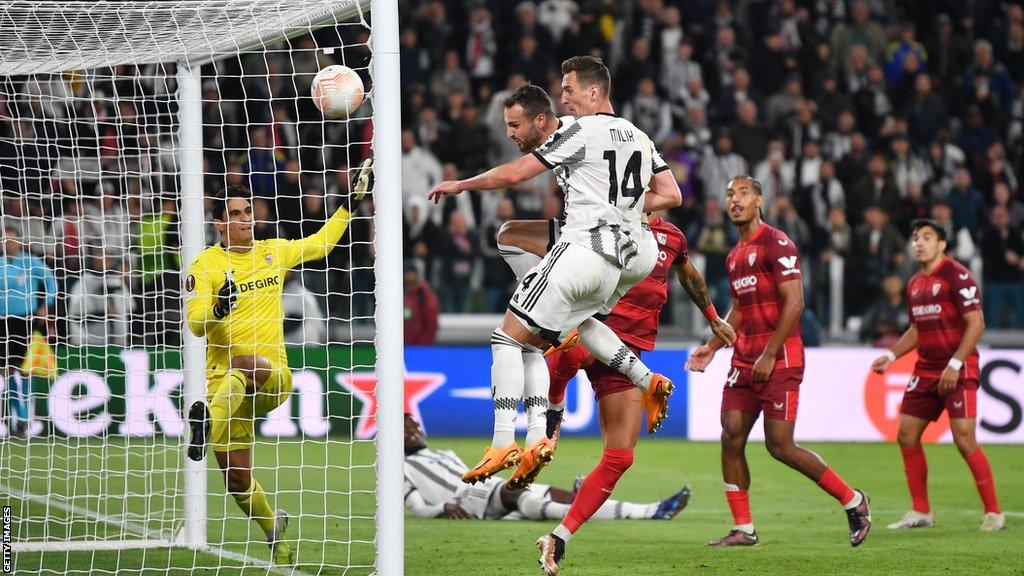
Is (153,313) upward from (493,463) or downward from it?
upward

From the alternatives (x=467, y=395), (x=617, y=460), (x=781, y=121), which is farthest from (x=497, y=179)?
(x=781, y=121)

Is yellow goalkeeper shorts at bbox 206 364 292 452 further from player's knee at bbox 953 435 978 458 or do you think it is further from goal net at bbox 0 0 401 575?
player's knee at bbox 953 435 978 458

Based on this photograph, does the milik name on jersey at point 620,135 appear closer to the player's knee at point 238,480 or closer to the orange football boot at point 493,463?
the orange football boot at point 493,463

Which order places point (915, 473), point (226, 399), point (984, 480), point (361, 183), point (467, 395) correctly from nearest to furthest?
point (361, 183), point (226, 399), point (984, 480), point (915, 473), point (467, 395)

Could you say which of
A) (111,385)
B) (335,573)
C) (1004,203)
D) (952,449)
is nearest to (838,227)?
(1004,203)

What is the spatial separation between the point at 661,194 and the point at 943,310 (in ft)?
12.5

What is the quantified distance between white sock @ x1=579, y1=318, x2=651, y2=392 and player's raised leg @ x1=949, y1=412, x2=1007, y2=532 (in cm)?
365

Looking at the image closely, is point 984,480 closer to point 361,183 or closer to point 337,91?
point 361,183

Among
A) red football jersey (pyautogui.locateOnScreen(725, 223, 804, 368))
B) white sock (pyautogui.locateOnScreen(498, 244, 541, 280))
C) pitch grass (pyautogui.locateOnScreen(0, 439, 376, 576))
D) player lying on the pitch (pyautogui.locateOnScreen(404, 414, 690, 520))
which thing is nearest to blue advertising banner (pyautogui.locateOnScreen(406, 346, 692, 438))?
pitch grass (pyautogui.locateOnScreen(0, 439, 376, 576))

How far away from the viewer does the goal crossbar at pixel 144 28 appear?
291 inches

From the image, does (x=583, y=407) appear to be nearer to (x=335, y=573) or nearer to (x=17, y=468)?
(x=17, y=468)

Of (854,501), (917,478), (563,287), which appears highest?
(563,287)

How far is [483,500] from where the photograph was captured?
10109mm

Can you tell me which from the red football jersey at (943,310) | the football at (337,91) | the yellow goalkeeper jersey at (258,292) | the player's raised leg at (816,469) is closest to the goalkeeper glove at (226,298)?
the yellow goalkeeper jersey at (258,292)
